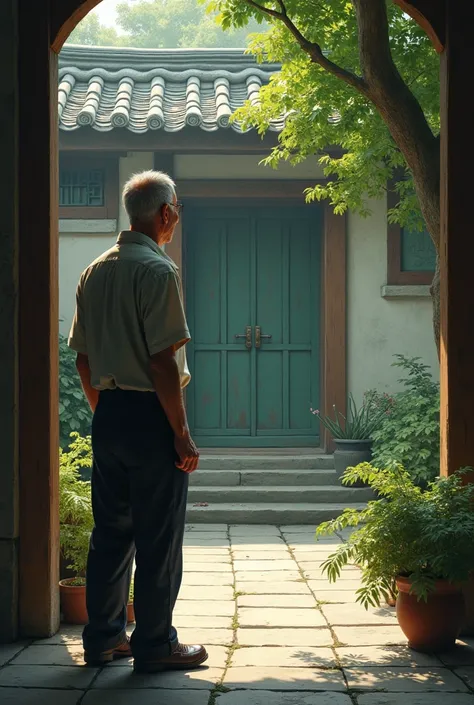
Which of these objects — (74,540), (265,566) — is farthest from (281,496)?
(74,540)

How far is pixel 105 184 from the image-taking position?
9727mm

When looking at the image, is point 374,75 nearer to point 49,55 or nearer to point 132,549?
point 49,55

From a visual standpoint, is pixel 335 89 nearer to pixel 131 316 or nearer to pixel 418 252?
pixel 418 252

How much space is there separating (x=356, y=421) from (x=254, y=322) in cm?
153

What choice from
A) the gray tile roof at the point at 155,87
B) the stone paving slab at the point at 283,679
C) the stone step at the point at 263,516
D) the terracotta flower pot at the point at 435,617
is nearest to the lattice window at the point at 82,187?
the gray tile roof at the point at 155,87

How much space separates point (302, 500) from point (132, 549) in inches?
189

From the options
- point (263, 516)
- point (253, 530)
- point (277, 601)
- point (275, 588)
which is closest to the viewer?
point (277, 601)

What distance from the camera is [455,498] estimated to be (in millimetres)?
4477

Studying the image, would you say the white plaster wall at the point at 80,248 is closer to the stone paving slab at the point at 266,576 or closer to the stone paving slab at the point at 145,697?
the stone paving slab at the point at 266,576

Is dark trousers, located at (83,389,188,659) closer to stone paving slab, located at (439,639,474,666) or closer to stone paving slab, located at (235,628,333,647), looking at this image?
stone paving slab, located at (235,628,333,647)

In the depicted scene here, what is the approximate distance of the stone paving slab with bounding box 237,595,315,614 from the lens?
5.38 metres

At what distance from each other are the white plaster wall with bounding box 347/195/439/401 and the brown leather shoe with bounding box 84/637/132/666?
→ 19.0 feet

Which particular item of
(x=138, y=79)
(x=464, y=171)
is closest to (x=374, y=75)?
(x=464, y=171)

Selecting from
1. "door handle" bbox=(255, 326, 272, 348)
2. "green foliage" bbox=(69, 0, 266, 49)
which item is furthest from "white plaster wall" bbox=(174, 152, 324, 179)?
"green foliage" bbox=(69, 0, 266, 49)
